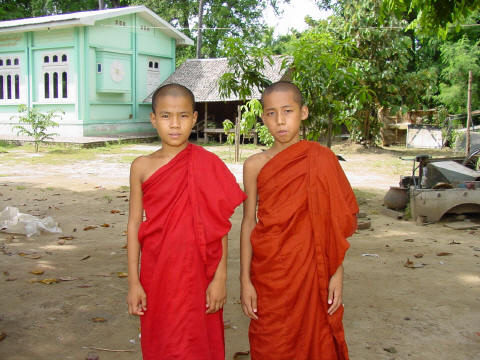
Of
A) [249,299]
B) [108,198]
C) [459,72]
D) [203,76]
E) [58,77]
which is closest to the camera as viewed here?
[249,299]

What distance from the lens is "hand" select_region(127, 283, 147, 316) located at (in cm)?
219

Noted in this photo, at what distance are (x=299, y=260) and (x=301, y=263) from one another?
0.05 feet

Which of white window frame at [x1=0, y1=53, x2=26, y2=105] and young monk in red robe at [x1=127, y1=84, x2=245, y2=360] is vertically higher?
white window frame at [x1=0, y1=53, x2=26, y2=105]

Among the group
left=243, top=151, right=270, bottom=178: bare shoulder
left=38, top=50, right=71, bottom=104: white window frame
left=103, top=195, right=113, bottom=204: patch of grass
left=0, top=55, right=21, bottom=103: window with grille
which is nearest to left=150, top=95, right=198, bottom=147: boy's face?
left=243, top=151, right=270, bottom=178: bare shoulder

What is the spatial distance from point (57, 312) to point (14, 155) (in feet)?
43.4

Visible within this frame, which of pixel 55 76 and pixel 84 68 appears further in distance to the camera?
pixel 55 76

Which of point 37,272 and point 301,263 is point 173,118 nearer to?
point 301,263

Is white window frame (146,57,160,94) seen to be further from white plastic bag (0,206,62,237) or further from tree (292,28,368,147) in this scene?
white plastic bag (0,206,62,237)

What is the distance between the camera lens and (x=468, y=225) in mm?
6617

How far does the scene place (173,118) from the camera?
2301 millimetres

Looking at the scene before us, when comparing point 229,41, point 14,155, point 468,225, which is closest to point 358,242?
point 468,225

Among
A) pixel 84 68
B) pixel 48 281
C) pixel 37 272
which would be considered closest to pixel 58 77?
pixel 84 68

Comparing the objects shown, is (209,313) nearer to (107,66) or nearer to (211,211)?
(211,211)

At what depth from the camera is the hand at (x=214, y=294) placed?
2.19 m
